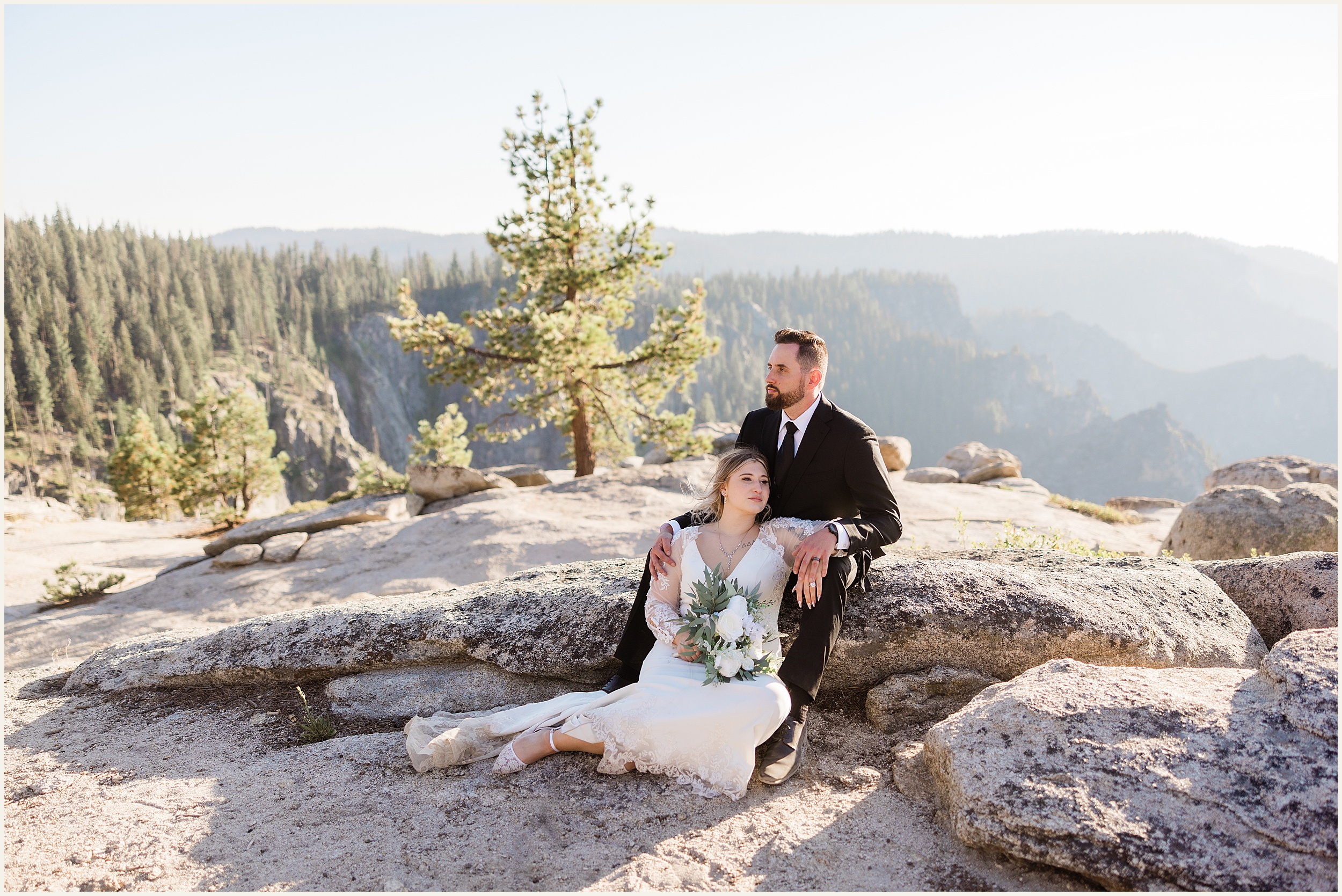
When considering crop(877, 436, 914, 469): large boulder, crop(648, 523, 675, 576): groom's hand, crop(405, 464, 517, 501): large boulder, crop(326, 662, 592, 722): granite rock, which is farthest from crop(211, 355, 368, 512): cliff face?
crop(648, 523, 675, 576): groom's hand

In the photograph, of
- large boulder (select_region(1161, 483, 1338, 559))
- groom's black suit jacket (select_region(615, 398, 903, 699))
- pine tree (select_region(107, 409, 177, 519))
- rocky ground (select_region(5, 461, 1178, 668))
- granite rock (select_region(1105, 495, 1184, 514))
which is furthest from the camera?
pine tree (select_region(107, 409, 177, 519))

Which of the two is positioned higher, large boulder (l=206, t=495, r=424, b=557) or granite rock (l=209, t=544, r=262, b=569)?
large boulder (l=206, t=495, r=424, b=557)

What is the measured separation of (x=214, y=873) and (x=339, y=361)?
12487cm

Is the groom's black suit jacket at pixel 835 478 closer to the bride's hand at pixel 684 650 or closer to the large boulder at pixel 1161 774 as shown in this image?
the bride's hand at pixel 684 650

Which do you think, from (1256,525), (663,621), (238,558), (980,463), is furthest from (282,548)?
(980,463)

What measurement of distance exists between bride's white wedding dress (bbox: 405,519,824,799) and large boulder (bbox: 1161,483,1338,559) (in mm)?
9625

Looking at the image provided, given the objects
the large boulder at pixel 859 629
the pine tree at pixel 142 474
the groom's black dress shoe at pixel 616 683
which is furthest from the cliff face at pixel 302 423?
the groom's black dress shoe at pixel 616 683

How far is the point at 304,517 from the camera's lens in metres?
15.1

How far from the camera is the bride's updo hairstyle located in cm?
464

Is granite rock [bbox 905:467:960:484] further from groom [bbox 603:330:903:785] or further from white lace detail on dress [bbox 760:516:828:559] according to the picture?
white lace detail on dress [bbox 760:516:828:559]

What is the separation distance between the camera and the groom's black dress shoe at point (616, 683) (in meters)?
4.74

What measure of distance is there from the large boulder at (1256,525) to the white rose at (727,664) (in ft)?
33.4

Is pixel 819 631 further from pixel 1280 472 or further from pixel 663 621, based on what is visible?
pixel 1280 472

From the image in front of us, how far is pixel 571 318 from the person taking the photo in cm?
1553
